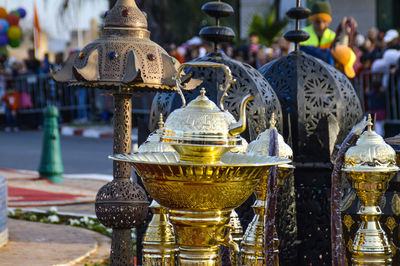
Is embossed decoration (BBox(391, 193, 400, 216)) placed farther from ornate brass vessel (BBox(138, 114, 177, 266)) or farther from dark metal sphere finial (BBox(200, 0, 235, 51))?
dark metal sphere finial (BBox(200, 0, 235, 51))

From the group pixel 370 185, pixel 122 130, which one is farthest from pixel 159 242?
pixel 122 130

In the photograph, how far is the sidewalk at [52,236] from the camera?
18.9 feet

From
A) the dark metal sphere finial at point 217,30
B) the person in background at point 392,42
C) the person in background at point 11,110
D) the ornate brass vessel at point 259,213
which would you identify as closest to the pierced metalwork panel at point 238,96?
the dark metal sphere finial at point 217,30

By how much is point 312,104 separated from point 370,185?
7.19 feet

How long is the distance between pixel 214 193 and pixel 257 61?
12.9 m

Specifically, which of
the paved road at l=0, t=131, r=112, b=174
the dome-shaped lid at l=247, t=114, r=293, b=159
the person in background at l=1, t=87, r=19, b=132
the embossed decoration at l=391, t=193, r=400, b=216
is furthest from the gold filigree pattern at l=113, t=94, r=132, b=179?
the person in background at l=1, t=87, r=19, b=132

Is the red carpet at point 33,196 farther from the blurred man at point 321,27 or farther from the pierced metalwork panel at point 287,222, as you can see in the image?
the pierced metalwork panel at point 287,222

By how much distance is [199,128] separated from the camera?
107 inches

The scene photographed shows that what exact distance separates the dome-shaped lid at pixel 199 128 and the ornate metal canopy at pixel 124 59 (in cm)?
158

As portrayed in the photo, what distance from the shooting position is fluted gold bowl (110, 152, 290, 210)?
2686 millimetres

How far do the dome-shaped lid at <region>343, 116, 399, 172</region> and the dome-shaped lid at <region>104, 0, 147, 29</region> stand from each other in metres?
1.96

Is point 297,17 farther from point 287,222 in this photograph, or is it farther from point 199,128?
point 199,128

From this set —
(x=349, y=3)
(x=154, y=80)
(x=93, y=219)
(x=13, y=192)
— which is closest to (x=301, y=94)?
(x=154, y=80)

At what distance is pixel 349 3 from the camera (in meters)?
24.7
